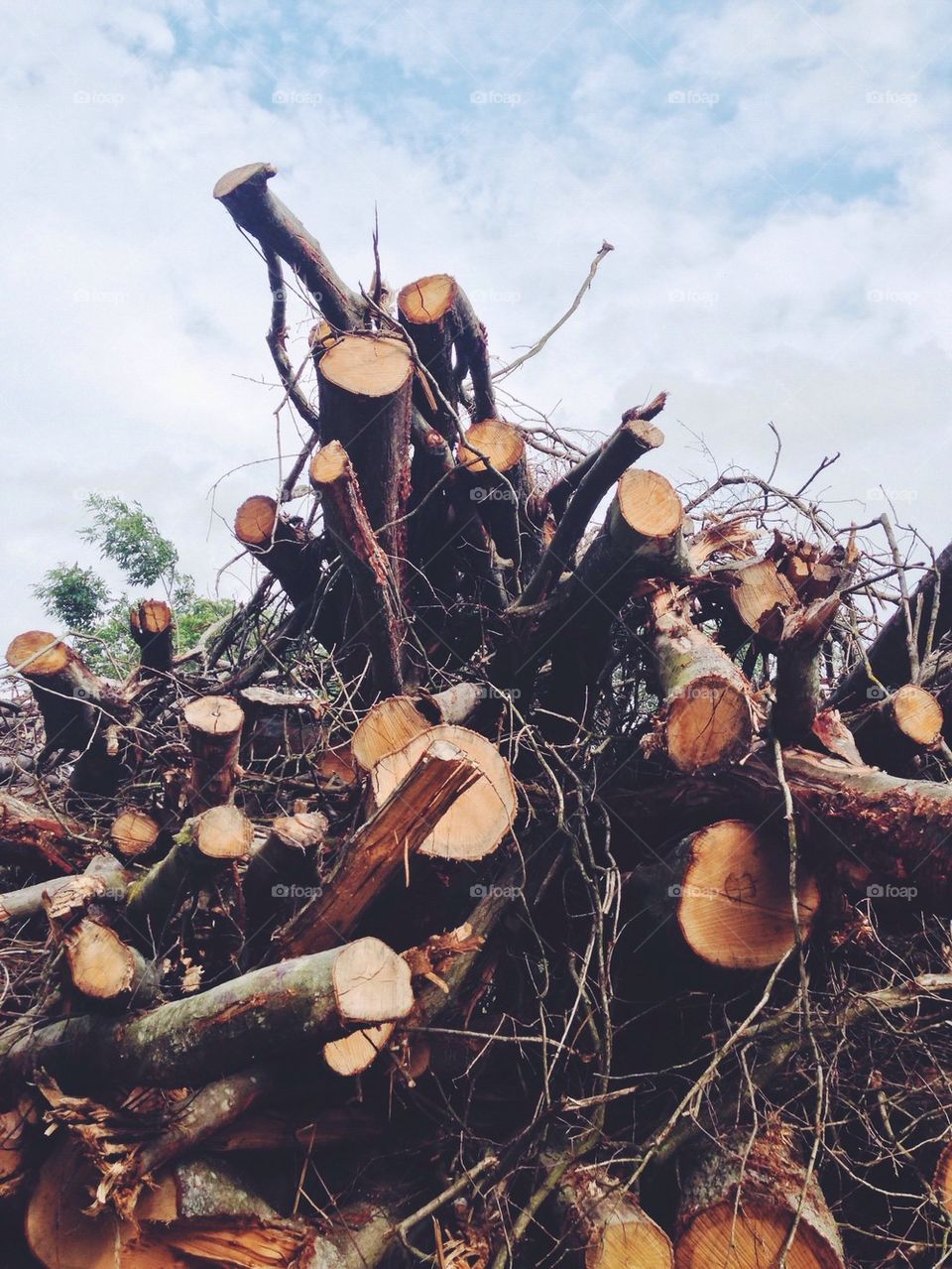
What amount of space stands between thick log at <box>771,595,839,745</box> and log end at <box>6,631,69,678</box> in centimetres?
312

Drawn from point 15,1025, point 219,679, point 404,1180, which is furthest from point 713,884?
point 219,679

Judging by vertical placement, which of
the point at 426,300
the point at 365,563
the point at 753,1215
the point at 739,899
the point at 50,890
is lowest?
the point at 753,1215

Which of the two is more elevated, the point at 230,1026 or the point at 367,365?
the point at 367,365

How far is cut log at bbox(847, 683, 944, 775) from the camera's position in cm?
309

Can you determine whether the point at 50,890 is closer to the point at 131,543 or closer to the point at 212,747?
the point at 212,747

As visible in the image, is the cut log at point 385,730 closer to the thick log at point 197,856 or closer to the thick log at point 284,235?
the thick log at point 197,856

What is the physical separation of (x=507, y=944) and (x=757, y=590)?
190cm

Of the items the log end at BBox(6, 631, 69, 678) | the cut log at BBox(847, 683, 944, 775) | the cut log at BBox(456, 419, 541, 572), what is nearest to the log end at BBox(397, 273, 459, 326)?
the cut log at BBox(456, 419, 541, 572)

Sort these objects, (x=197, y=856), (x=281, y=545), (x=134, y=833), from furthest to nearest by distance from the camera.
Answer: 1. (x=281, y=545)
2. (x=134, y=833)
3. (x=197, y=856)

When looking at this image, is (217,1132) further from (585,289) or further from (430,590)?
(585,289)

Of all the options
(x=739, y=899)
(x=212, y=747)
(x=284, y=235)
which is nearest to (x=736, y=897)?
(x=739, y=899)

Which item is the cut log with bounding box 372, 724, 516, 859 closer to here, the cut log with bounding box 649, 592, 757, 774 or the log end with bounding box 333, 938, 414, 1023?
the log end with bounding box 333, 938, 414, 1023

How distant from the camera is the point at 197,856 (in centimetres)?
279

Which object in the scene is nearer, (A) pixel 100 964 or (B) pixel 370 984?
(B) pixel 370 984
